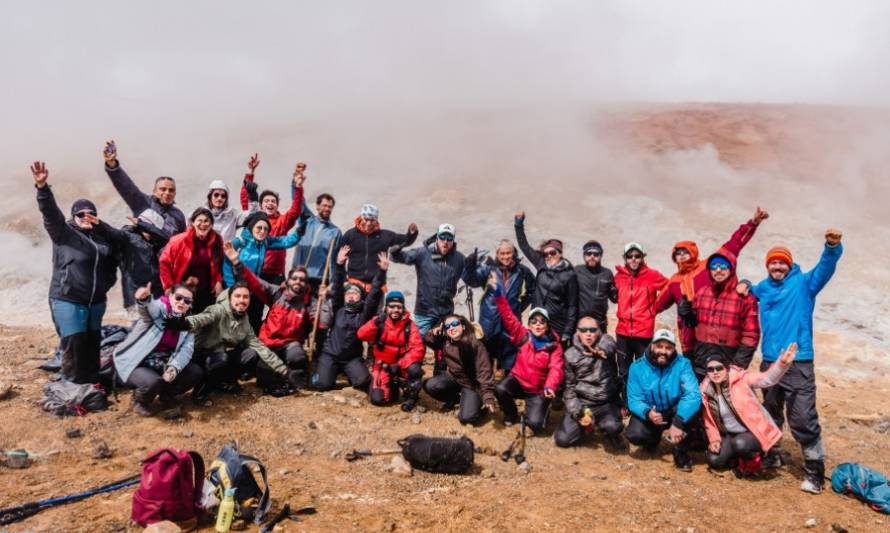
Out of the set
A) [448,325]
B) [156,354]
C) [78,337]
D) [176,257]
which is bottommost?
[156,354]

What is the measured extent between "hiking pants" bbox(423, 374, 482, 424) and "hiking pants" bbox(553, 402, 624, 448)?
34.9 inches

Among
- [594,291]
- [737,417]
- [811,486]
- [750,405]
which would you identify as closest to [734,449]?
[737,417]

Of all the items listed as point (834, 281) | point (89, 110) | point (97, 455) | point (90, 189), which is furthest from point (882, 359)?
point (89, 110)

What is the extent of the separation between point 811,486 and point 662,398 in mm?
1367

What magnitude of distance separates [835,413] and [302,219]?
746 cm

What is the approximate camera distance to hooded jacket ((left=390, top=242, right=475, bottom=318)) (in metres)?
6.95

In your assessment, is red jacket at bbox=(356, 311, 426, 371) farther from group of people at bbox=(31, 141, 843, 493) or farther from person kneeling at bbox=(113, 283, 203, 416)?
person kneeling at bbox=(113, 283, 203, 416)

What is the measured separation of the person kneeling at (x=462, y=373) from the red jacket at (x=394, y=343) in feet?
0.62

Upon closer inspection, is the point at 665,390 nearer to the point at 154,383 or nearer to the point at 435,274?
the point at 435,274

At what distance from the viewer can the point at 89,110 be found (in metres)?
31.1

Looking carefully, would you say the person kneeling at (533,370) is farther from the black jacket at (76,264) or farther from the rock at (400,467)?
the black jacket at (76,264)

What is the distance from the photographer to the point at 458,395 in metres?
6.54

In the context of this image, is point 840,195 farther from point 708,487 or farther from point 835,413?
point 708,487

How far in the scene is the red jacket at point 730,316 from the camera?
5523 millimetres
